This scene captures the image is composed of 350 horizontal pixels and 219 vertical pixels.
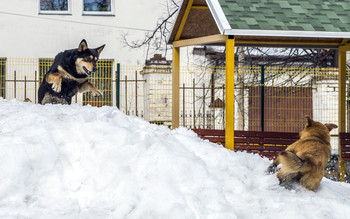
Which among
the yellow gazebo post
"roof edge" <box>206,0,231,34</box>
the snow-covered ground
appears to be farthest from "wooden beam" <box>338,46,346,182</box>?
the snow-covered ground

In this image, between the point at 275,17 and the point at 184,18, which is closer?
the point at 275,17

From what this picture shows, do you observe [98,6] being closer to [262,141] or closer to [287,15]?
[262,141]

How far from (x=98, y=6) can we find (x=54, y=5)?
5.43ft

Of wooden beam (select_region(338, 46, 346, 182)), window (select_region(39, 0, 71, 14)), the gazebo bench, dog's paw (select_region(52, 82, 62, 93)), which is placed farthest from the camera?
window (select_region(39, 0, 71, 14))

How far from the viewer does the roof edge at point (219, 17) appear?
6.14m

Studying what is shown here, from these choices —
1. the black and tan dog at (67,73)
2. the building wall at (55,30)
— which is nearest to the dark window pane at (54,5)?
the building wall at (55,30)

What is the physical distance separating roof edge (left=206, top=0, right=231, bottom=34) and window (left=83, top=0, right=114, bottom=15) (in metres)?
11.6

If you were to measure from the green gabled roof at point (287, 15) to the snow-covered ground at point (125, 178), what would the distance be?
6.99 ft

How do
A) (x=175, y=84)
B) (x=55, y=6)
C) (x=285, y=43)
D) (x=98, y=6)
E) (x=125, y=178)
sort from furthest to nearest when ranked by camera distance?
(x=98, y=6), (x=55, y=6), (x=175, y=84), (x=285, y=43), (x=125, y=178)

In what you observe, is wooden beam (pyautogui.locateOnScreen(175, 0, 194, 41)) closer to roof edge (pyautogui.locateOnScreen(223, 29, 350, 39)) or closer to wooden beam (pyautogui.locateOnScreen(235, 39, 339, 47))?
wooden beam (pyautogui.locateOnScreen(235, 39, 339, 47))

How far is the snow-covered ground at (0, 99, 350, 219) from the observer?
12.6 ft

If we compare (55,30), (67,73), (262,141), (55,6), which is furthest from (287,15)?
(55,6)

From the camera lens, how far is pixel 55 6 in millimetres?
17359

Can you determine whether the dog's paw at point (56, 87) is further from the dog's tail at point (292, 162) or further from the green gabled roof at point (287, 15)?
the dog's tail at point (292, 162)
